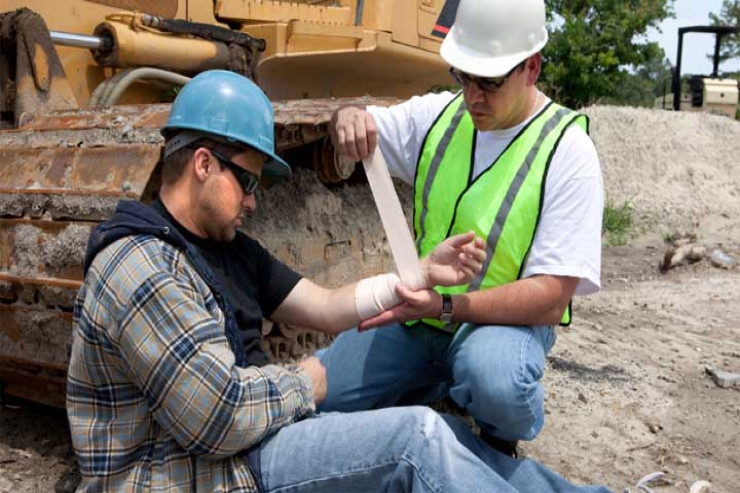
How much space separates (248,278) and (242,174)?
40cm

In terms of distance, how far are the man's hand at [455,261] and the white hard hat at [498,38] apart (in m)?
0.53

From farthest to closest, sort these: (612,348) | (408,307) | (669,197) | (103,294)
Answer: (669,197) → (612,348) → (408,307) → (103,294)

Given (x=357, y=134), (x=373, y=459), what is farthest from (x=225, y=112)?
(x=373, y=459)

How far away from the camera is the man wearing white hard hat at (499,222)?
8.61ft

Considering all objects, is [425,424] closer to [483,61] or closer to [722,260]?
[483,61]

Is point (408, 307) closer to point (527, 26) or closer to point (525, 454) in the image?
point (527, 26)

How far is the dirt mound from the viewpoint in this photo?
1474cm

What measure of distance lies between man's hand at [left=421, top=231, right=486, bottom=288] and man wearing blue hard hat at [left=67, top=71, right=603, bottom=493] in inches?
20.4

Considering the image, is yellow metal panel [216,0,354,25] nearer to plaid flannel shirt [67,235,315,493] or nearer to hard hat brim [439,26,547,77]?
hard hat brim [439,26,547,77]

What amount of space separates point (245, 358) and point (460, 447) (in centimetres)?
62

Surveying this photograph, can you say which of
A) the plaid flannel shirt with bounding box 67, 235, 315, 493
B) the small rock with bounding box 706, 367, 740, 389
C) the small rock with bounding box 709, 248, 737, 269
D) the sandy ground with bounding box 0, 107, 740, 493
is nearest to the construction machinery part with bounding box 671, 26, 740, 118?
the sandy ground with bounding box 0, 107, 740, 493

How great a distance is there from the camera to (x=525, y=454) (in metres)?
3.71

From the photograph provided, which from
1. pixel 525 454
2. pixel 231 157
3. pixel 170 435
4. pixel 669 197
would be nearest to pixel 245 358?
pixel 170 435

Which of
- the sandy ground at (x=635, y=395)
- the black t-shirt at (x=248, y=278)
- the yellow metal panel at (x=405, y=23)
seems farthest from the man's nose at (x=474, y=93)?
the yellow metal panel at (x=405, y=23)
